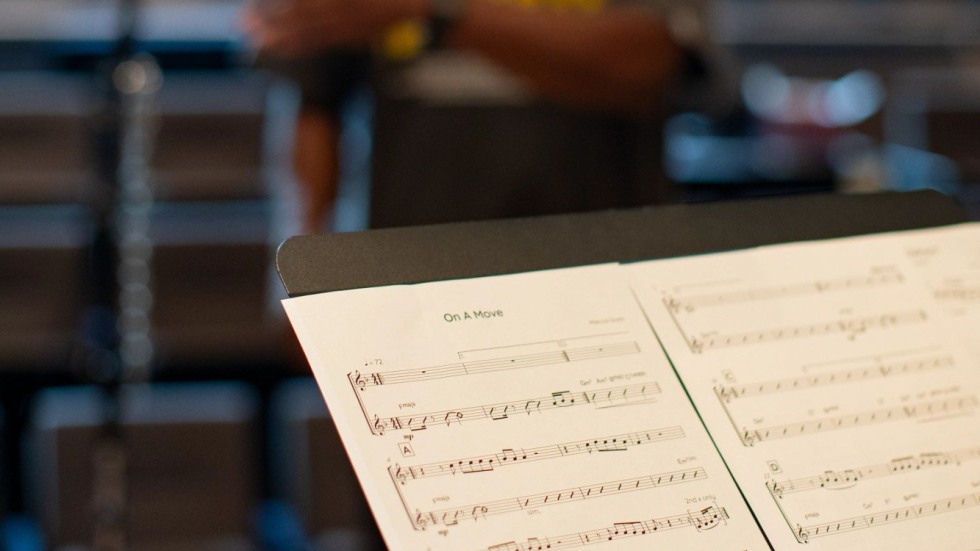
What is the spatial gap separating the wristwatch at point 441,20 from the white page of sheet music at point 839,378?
73 centimetres

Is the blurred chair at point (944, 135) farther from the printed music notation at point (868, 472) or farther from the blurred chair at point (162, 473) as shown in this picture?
the printed music notation at point (868, 472)

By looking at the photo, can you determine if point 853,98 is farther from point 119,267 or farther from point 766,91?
point 119,267

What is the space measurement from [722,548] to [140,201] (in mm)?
2434

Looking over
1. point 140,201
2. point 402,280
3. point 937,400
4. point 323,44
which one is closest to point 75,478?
point 140,201

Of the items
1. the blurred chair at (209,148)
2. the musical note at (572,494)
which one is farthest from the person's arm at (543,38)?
the blurred chair at (209,148)

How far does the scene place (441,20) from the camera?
1336 mm

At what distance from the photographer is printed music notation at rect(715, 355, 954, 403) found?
66cm

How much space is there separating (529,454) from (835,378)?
0.24 meters

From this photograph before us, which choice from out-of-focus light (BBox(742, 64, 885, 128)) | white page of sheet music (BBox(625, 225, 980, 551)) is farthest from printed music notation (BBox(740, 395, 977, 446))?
out-of-focus light (BBox(742, 64, 885, 128))

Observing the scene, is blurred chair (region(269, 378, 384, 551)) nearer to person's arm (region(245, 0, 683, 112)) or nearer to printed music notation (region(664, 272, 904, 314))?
person's arm (region(245, 0, 683, 112))

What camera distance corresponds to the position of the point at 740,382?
0.66m

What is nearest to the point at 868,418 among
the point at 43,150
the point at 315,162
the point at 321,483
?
the point at 315,162

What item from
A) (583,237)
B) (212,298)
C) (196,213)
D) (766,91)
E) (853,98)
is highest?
(766,91)

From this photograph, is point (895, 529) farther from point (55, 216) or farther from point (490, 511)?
point (55, 216)
